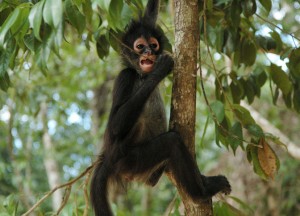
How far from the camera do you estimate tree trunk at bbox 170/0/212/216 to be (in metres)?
3.67

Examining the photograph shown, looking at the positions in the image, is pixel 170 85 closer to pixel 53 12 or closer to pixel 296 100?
pixel 296 100

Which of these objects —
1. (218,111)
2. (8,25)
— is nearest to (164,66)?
(218,111)

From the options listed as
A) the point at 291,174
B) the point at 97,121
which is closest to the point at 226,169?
the point at 291,174

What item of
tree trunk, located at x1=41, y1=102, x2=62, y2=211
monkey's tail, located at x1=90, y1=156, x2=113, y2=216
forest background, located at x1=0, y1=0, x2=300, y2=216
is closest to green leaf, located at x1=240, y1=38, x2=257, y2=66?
forest background, located at x1=0, y1=0, x2=300, y2=216

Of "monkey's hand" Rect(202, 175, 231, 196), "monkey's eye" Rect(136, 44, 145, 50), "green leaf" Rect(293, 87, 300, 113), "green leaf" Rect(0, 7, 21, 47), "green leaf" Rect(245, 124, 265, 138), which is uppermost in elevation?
"monkey's eye" Rect(136, 44, 145, 50)

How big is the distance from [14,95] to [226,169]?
4851mm

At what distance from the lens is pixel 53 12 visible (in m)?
2.28

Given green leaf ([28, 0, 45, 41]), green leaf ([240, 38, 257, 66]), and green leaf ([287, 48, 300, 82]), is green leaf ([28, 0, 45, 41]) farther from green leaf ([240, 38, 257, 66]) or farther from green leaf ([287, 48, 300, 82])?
green leaf ([240, 38, 257, 66])

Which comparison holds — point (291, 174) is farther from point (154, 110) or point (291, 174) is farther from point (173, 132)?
point (173, 132)

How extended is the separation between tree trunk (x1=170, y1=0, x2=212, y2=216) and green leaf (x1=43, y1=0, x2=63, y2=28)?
1.55 meters

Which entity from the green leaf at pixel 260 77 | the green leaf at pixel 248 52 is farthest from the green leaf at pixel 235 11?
the green leaf at pixel 260 77

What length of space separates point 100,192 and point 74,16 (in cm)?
188

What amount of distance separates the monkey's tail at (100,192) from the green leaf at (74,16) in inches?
69.4

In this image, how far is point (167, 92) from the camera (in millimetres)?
4898
